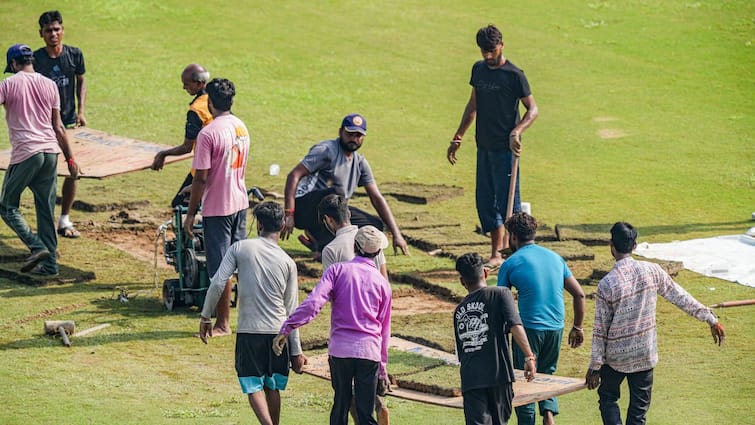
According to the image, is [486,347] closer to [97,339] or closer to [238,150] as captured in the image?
[238,150]

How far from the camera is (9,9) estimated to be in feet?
91.5

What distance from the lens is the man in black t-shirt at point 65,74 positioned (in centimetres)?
1494

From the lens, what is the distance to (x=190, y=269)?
489 inches

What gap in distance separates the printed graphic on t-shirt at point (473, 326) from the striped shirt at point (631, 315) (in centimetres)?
92

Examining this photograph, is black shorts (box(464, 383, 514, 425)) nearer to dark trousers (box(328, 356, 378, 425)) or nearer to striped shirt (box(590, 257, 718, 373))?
dark trousers (box(328, 356, 378, 425))

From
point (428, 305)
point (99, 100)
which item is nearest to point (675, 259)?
point (428, 305)

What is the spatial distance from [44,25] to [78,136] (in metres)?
1.49

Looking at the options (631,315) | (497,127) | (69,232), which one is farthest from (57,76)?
(631,315)

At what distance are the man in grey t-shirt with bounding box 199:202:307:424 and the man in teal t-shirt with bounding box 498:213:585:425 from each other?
5.20ft

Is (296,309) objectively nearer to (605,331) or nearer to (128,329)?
(605,331)

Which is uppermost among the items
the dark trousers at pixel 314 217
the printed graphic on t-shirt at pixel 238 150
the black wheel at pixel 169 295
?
the printed graphic on t-shirt at pixel 238 150

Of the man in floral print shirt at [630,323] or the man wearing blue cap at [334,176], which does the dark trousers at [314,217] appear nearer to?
the man wearing blue cap at [334,176]

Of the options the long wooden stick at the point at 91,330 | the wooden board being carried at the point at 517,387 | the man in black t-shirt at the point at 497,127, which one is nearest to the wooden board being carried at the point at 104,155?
the long wooden stick at the point at 91,330

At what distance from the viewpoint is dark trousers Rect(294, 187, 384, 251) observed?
12.4m
